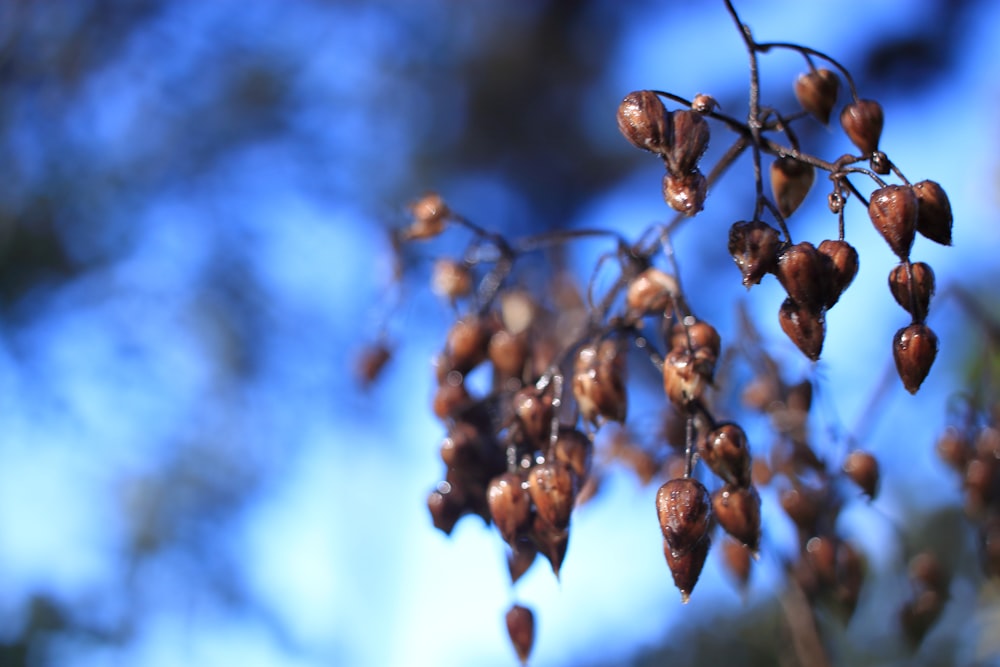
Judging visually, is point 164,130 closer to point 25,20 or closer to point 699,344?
point 25,20

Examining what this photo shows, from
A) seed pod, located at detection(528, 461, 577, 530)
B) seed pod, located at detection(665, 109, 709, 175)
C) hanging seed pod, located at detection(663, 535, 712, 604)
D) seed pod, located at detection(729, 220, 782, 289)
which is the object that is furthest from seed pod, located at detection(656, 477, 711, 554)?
seed pod, located at detection(665, 109, 709, 175)

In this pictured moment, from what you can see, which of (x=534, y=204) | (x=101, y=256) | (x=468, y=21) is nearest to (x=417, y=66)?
(x=468, y=21)

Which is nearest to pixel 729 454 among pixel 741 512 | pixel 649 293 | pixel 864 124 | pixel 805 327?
pixel 741 512

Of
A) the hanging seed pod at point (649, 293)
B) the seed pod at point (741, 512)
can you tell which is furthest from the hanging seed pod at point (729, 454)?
the hanging seed pod at point (649, 293)

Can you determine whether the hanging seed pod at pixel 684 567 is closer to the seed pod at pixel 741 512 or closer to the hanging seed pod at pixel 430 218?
the seed pod at pixel 741 512

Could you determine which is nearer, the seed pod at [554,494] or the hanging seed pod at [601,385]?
the seed pod at [554,494]

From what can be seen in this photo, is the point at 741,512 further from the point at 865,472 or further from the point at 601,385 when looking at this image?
the point at 865,472
